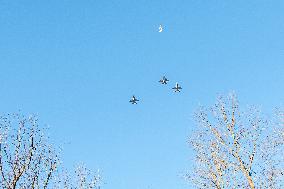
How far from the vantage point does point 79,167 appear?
2414 cm

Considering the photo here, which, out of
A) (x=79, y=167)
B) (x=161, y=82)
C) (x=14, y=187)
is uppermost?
(x=161, y=82)

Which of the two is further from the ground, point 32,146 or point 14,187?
point 32,146

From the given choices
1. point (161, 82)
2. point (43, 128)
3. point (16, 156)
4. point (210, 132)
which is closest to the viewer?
point (16, 156)

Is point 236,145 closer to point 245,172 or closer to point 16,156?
point 245,172

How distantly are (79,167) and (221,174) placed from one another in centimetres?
825

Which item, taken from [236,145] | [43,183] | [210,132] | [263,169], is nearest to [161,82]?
[210,132]

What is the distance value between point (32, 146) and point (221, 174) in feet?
32.9

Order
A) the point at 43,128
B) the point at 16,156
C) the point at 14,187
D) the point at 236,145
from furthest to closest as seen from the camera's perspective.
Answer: the point at 236,145, the point at 43,128, the point at 16,156, the point at 14,187

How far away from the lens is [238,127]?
73.6ft

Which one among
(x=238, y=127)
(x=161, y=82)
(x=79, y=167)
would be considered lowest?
(x=79, y=167)

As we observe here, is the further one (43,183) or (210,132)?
(210,132)

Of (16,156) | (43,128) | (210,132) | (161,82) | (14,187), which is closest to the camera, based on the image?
(14,187)

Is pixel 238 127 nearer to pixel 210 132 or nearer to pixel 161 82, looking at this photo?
pixel 210 132

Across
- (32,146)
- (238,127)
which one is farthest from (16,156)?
(238,127)
